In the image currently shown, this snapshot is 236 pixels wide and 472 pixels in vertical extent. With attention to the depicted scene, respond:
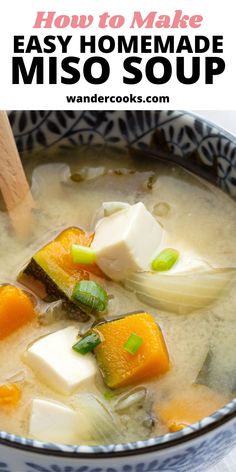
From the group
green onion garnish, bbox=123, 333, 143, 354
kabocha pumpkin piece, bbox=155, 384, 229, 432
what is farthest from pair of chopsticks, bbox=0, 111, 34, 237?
kabocha pumpkin piece, bbox=155, 384, 229, 432

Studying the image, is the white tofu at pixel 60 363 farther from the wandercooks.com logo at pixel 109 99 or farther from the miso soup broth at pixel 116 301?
the wandercooks.com logo at pixel 109 99

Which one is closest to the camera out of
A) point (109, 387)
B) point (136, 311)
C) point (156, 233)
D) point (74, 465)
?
point (74, 465)

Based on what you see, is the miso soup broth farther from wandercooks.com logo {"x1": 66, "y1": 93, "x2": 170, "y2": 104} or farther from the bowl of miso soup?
wandercooks.com logo {"x1": 66, "y1": 93, "x2": 170, "y2": 104}

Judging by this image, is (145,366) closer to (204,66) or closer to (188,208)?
(188,208)

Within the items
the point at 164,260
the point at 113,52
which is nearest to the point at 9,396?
the point at 164,260

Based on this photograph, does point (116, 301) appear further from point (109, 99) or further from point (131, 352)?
point (109, 99)

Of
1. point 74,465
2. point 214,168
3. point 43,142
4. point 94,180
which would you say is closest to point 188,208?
point 214,168
